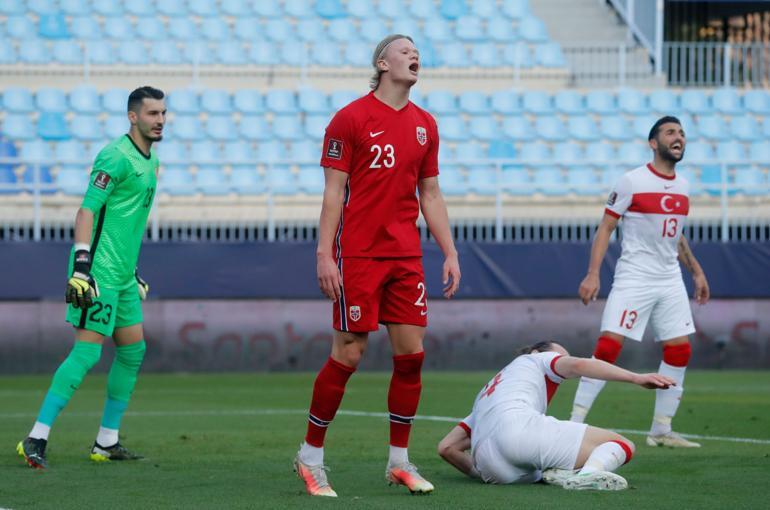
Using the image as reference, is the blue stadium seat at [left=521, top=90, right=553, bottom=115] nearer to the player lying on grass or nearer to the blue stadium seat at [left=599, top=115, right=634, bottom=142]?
the blue stadium seat at [left=599, top=115, right=634, bottom=142]

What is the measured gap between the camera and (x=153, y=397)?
45.4 feet

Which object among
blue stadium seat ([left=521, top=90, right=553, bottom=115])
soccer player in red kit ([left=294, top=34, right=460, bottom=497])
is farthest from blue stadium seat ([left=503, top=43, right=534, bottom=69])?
soccer player in red kit ([left=294, top=34, right=460, bottom=497])

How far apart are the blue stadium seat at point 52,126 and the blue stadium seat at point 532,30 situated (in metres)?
8.53

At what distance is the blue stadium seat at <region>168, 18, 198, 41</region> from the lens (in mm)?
24438

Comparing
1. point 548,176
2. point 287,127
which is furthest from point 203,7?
point 548,176

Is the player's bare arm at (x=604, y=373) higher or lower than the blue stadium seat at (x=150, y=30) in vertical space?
lower

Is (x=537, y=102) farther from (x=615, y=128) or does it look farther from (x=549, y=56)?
(x=549, y=56)

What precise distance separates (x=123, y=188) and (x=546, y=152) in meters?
14.0

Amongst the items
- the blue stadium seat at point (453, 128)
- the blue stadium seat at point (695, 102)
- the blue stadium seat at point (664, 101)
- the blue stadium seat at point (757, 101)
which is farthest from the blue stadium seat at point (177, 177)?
the blue stadium seat at point (757, 101)

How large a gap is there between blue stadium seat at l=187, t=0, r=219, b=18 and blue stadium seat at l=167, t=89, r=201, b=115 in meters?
2.84

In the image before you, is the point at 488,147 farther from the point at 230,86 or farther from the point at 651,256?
the point at 651,256

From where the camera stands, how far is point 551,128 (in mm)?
22188

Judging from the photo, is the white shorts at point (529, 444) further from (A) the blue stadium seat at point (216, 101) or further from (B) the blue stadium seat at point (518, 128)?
(A) the blue stadium seat at point (216, 101)

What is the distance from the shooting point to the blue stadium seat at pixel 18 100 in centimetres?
2183
